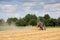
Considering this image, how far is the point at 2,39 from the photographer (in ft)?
36.5

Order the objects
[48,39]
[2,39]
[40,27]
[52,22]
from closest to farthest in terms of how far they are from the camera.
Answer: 1. [2,39]
2. [48,39]
3. [40,27]
4. [52,22]

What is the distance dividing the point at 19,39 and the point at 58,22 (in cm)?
3688

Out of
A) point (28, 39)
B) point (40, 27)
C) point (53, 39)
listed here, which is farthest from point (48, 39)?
point (40, 27)

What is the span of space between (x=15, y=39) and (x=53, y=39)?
2.35m

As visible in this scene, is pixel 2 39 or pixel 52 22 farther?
pixel 52 22

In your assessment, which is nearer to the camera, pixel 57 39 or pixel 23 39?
pixel 23 39

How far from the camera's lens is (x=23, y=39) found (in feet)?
37.7

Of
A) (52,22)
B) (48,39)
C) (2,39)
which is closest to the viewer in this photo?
(2,39)

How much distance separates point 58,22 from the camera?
156 ft

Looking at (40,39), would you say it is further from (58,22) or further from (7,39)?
(58,22)

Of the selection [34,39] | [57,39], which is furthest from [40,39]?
[57,39]

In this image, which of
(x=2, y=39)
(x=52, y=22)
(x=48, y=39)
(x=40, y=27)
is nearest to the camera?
(x=2, y=39)

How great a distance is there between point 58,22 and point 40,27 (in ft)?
87.5

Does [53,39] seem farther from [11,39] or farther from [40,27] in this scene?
[40,27]
